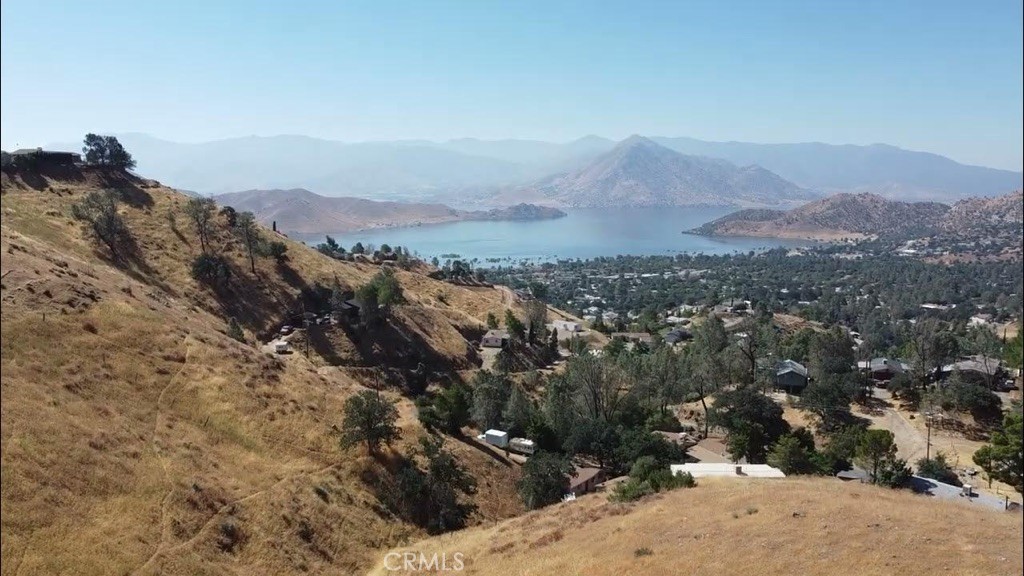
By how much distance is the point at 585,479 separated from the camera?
31.7 m

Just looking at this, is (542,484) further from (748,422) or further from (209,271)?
(209,271)

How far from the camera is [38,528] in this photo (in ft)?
45.7

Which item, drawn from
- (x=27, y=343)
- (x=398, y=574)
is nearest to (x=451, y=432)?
(x=398, y=574)

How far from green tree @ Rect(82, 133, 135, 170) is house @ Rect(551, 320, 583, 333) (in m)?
54.8

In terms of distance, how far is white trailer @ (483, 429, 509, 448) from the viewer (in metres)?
37.0

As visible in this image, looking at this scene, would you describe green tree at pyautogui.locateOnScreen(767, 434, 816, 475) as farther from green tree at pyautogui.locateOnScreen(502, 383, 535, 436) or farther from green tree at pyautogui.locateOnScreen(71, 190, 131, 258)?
green tree at pyautogui.locateOnScreen(71, 190, 131, 258)

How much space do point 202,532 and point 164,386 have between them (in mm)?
7517

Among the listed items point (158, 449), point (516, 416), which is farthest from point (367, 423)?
point (516, 416)

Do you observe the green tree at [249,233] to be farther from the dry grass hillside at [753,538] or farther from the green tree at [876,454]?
the green tree at [876,454]

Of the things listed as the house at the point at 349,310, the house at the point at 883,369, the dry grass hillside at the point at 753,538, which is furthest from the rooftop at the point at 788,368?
the house at the point at 349,310

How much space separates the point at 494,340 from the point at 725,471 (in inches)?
1419

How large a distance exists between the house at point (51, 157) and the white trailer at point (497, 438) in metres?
47.5

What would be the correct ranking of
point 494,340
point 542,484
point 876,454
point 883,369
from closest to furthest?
Answer: point 542,484
point 876,454
point 883,369
point 494,340

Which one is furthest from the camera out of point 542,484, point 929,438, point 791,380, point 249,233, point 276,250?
point 276,250
